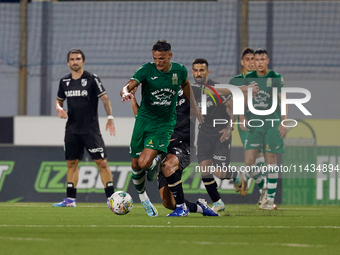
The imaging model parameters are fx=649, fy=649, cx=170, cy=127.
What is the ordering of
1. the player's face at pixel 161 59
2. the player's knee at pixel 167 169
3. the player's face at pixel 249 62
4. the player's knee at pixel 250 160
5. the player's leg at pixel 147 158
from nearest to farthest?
the player's face at pixel 161 59 < the player's leg at pixel 147 158 < the player's knee at pixel 167 169 < the player's knee at pixel 250 160 < the player's face at pixel 249 62

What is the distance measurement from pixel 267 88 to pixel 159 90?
2798 millimetres

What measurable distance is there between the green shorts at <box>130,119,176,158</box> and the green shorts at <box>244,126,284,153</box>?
243 centimetres

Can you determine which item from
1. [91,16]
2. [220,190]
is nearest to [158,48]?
[220,190]

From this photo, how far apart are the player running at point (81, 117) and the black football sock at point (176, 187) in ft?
7.71

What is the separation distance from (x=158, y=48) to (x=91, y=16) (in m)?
7.77

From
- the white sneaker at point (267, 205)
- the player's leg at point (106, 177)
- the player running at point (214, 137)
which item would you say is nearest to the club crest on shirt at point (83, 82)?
the player's leg at point (106, 177)

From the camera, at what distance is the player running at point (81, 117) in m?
8.95

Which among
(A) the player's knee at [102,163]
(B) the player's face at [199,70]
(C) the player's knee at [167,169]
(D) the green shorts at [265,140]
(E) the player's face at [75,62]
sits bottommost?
(A) the player's knee at [102,163]

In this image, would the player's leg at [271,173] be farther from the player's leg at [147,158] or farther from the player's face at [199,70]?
the player's leg at [147,158]

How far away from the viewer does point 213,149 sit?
848cm

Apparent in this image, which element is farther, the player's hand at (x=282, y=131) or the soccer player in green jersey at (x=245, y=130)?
the soccer player in green jersey at (x=245, y=130)

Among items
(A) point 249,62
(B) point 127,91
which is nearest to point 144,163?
(B) point 127,91

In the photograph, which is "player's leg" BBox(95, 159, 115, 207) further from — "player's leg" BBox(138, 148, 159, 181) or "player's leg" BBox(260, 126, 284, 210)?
"player's leg" BBox(138, 148, 159, 181)

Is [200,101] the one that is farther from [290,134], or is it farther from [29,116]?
[29,116]
